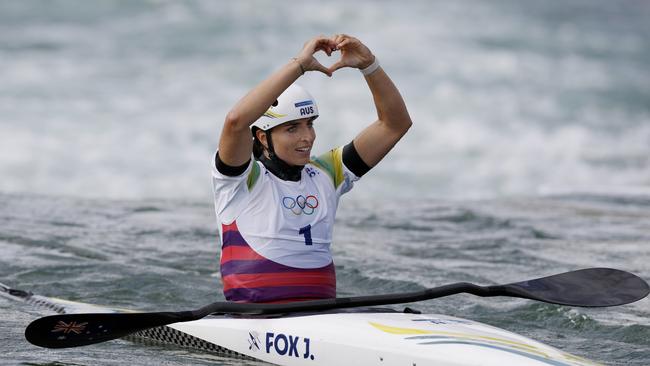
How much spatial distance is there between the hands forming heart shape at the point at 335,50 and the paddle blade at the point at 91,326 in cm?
129

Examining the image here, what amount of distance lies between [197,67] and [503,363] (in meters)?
15.9

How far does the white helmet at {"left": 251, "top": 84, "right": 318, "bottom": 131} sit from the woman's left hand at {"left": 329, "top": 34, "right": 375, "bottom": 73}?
22 cm

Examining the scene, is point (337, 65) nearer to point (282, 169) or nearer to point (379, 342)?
point (282, 169)

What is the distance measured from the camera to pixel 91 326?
18.0 ft

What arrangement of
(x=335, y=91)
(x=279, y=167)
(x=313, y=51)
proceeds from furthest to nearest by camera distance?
(x=335, y=91)
(x=279, y=167)
(x=313, y=51)

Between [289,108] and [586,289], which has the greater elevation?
[289,108]

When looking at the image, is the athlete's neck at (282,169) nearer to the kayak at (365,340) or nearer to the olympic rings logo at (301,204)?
the olympic rings logo at (301,204)

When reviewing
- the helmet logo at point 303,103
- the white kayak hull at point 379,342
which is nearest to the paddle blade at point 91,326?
the white kayak hull at point 379,342

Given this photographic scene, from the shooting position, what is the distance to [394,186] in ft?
49.3

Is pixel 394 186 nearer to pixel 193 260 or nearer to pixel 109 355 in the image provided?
pixel 193 260

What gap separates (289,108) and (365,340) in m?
1.19

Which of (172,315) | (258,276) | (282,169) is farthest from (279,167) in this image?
(172,315)

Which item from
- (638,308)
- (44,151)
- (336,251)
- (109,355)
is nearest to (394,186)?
(44,151)

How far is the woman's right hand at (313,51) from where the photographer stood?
530 cm
